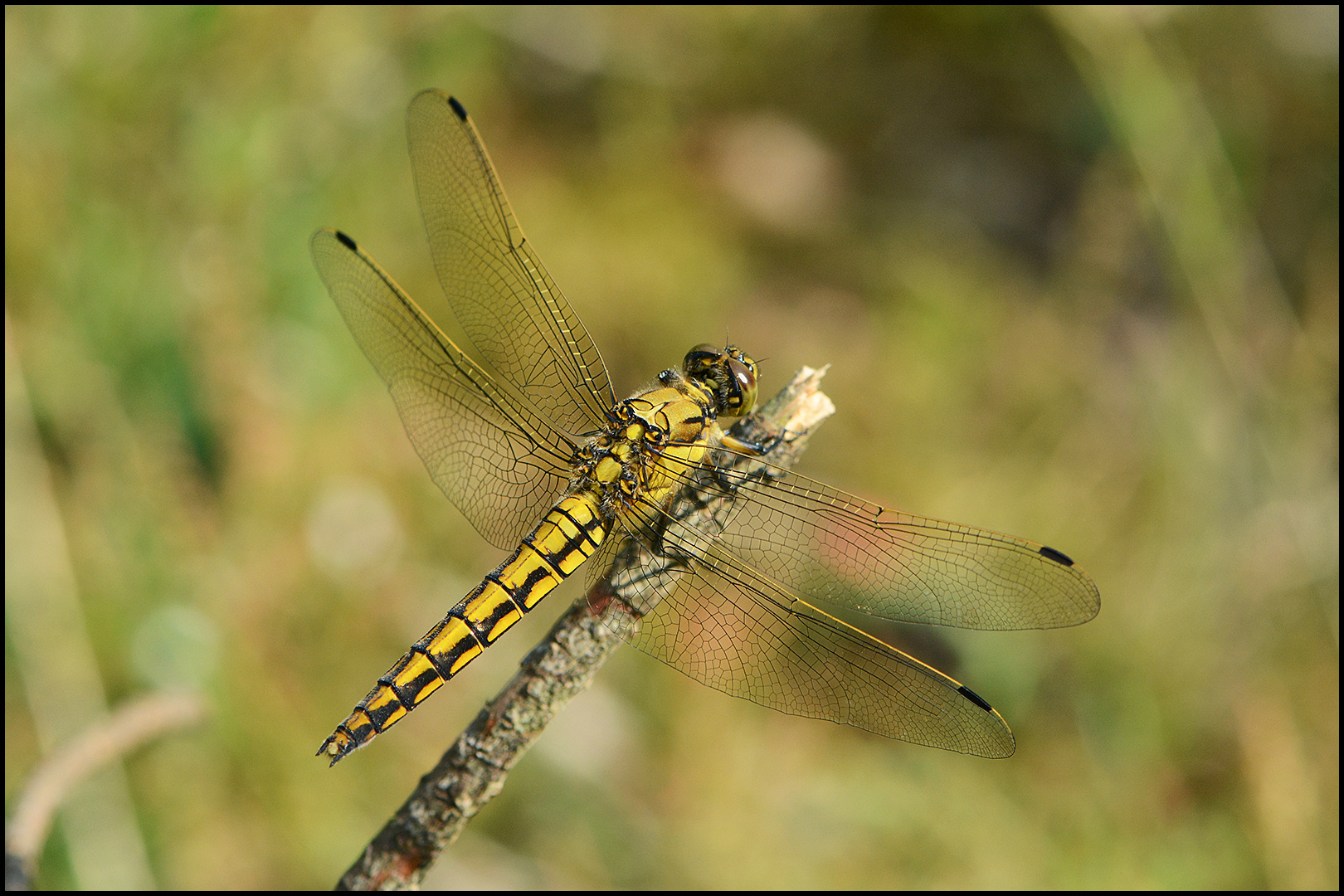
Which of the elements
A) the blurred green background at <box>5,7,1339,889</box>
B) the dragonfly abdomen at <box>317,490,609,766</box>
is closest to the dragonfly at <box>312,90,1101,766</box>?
the dragonfly abdomen at <box>317,490,609,766</box>

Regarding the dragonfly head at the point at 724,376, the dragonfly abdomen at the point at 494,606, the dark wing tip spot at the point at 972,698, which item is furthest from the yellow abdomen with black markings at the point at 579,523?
the dark wing tip spot at the point at 972,698

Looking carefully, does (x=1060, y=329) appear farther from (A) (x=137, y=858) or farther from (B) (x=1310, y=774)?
(A) (x=137, y=858)

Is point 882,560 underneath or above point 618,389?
underneath

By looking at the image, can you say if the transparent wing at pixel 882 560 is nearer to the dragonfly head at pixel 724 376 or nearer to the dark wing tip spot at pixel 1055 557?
the dark wing tip spot at pixel 1055 557

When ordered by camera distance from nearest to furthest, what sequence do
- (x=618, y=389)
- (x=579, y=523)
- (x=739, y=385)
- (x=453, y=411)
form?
(x=579, y=523) < (x=453, y=411) < (x=739, y=385) < (x=618, y=389)

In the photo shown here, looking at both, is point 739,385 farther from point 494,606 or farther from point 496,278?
point 494,606

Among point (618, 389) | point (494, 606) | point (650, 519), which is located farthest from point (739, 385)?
point (618, 389)

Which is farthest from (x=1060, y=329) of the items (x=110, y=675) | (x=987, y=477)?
(x=110, y=675)
